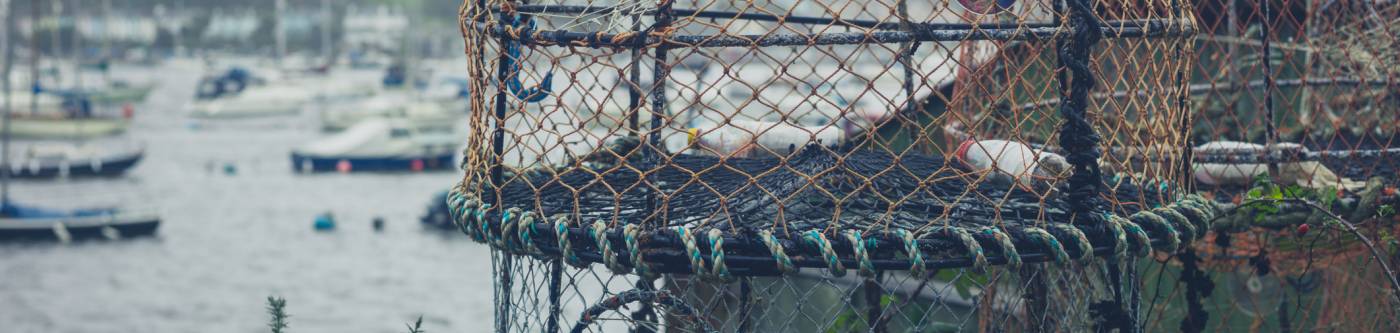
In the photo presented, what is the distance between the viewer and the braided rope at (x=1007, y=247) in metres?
2.50

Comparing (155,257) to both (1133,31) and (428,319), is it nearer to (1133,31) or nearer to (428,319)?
(428,319)

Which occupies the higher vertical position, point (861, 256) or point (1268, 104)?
point (1268, 104)

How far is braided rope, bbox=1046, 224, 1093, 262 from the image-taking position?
256 centimetres

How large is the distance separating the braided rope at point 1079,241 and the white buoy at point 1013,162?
16 cm

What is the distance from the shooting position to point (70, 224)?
23844 mm

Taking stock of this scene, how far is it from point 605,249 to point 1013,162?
0.97 meters

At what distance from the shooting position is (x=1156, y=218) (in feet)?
8.92

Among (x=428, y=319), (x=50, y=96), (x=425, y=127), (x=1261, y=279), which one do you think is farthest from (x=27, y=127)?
(x=1261, y=279)

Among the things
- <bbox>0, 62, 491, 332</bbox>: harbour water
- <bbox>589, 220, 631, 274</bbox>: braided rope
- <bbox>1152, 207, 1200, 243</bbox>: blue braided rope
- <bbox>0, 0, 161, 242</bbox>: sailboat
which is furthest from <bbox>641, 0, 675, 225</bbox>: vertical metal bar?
<bbox>0, 0, 161, 242</bbox>: sailboat

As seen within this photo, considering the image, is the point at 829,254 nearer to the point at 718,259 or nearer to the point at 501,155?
the point at 718,259

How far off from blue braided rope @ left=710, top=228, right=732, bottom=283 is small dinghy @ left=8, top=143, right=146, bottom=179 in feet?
111

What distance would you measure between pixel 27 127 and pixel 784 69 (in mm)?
43037

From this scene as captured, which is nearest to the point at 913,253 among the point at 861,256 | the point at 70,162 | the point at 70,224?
the point at 861,256

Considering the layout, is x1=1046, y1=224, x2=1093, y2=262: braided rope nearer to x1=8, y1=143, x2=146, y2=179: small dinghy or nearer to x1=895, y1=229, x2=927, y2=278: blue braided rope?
x1=895, y1=229, x2=927, y2=278: blue braided rope
